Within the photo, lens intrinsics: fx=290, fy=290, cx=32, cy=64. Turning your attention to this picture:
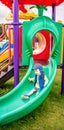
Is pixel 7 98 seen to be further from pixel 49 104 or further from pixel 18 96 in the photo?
pixel 49 104

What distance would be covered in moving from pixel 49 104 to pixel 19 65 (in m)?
1.09

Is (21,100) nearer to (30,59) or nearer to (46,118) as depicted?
(46,118)

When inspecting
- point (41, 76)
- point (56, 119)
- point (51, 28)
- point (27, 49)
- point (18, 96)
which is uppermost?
point (51, 28)

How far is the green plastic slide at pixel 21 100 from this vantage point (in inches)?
186

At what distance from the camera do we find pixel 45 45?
7.54 m

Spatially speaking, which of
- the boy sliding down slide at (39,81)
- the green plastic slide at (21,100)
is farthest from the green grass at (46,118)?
the boy sliding down slide at (39,81)

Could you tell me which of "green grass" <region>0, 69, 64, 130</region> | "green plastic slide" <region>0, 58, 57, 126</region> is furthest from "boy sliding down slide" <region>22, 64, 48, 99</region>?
"green grass" <region>0, 69, 64, 130</region>

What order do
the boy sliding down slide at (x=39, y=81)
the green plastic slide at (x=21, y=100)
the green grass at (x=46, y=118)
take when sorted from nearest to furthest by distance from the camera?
the green plastic slide at (x=21, y=100) < the green grass at (x=46, y=118) < the boy sliding down slide at (x=39, y=81)

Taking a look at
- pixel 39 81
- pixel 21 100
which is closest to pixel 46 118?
pixel 21 100

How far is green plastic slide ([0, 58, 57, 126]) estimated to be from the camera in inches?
186

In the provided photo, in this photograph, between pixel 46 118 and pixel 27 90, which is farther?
pixel 27 90

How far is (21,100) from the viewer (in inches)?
217

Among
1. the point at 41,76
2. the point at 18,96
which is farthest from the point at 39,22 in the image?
the point at 18,96

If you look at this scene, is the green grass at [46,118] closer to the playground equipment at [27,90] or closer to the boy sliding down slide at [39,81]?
the playground equipment at [27,90]
